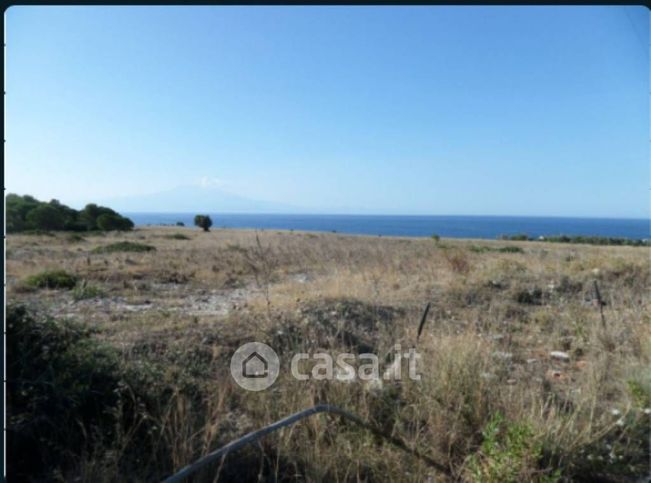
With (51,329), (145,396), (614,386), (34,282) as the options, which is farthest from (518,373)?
(34,282)

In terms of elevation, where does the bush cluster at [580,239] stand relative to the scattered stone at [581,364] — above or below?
above

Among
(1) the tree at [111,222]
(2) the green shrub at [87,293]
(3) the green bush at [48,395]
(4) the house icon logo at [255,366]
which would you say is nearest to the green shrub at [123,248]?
(2) the green shrub at [87,293]

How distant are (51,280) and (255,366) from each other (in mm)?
5796

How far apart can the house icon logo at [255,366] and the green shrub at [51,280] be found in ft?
16.7

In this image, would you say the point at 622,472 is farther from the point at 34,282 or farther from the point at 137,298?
the point at 34,282

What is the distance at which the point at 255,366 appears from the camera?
311 centimetres

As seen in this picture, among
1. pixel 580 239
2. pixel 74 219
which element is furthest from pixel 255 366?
pixel 580 239

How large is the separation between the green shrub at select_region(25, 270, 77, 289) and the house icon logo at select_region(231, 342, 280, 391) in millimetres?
5087

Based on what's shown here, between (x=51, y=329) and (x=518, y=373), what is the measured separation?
325 centimetres

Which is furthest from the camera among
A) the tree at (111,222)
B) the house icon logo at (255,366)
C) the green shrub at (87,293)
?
the tree at (111,222)

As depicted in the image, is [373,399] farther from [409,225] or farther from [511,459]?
[409,225]

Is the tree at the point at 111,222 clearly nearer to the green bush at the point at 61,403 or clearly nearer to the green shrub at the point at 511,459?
the green bush at the point at 61,403

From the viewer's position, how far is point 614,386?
111 inches

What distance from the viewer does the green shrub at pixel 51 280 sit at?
692cm
